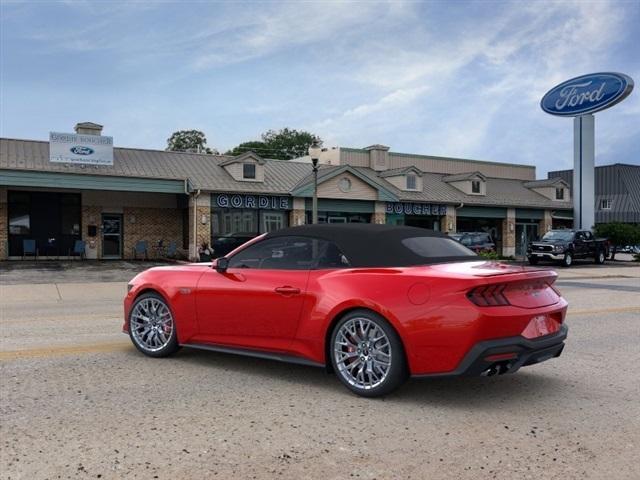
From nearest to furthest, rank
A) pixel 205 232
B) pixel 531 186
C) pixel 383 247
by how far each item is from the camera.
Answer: pixel 383 247
pixel 205 232
pixel 531 186

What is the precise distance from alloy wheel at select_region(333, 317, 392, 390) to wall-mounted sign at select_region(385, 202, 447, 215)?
2966 cm

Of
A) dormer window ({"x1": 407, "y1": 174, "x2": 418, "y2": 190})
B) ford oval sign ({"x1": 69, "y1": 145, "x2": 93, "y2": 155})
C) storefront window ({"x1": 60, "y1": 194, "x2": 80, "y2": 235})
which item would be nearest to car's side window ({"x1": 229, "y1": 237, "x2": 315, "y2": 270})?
ford oval sign ({"x1": 69, "y1": 145, "x2": 93, "y2": 155})

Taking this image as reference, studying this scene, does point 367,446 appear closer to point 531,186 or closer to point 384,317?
point 384,317

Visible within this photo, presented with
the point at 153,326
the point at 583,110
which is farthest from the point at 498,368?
the point at 583,110

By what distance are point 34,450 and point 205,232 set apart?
1005 inches

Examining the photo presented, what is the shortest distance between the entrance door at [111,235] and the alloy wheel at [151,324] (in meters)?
24.9

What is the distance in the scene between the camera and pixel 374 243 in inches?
219

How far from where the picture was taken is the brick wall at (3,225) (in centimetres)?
2778

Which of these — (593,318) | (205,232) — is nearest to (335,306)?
(593,318)

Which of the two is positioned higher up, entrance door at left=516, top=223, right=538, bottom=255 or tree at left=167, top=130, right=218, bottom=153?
tree at left=167, top=130, right=218, bottom=153

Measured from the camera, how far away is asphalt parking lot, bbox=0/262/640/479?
3758 millimetres

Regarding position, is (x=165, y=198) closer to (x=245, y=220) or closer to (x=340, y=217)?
(x=245, y=220)

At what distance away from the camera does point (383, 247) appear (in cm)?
552

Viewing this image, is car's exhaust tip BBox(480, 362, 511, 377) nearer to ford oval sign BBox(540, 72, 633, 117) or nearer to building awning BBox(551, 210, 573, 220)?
ford oval sign BBox(540, 72, 633, 117)
